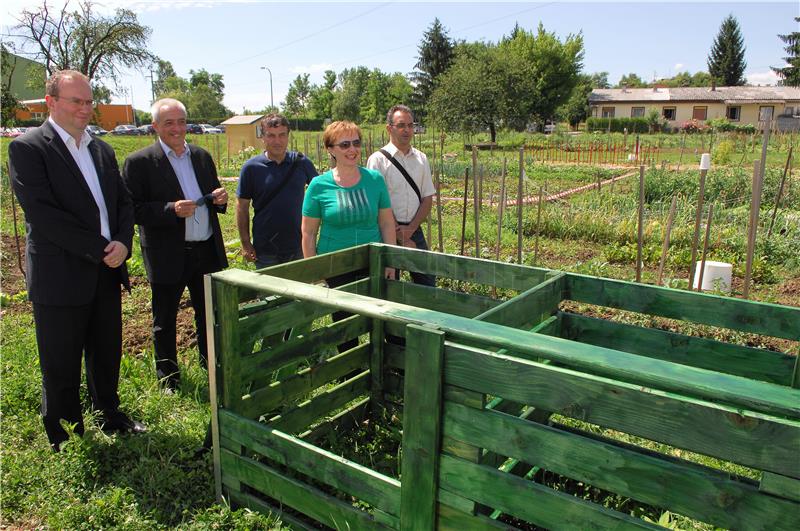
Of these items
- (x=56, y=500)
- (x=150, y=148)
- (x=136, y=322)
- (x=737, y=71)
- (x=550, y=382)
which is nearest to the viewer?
(x=550, y=382)

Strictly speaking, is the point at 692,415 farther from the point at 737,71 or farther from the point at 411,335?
the point at 737,71

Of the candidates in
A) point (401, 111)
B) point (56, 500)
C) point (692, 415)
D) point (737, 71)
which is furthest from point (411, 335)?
point (737, 71)

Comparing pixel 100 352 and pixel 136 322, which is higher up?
pixel 100 352

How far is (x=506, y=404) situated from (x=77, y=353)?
2.31 metres

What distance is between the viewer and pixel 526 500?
1.70 metres

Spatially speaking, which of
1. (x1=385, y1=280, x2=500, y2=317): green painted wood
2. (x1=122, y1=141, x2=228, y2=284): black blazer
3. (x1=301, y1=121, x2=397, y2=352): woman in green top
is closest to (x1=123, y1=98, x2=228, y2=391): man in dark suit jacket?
(x1=122, y1=141, x2=228, y2=284): black blazer

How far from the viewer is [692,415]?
1.40 meters

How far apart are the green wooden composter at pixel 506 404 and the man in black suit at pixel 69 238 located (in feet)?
3.23

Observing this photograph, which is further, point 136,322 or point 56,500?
point 136,322

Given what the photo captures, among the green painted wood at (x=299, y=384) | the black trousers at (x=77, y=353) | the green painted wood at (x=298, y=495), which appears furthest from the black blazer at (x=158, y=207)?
the green painted wood at (x=298, y=495)

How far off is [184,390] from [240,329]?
1.57 metres

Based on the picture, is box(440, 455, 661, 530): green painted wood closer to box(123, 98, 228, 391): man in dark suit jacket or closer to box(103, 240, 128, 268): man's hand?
box(103, 240, 128, 268): man's hand

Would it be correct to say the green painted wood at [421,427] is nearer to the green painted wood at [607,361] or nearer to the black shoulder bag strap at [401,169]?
the green painted wood at [607,361]

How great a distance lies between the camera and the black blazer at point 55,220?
2.76m
